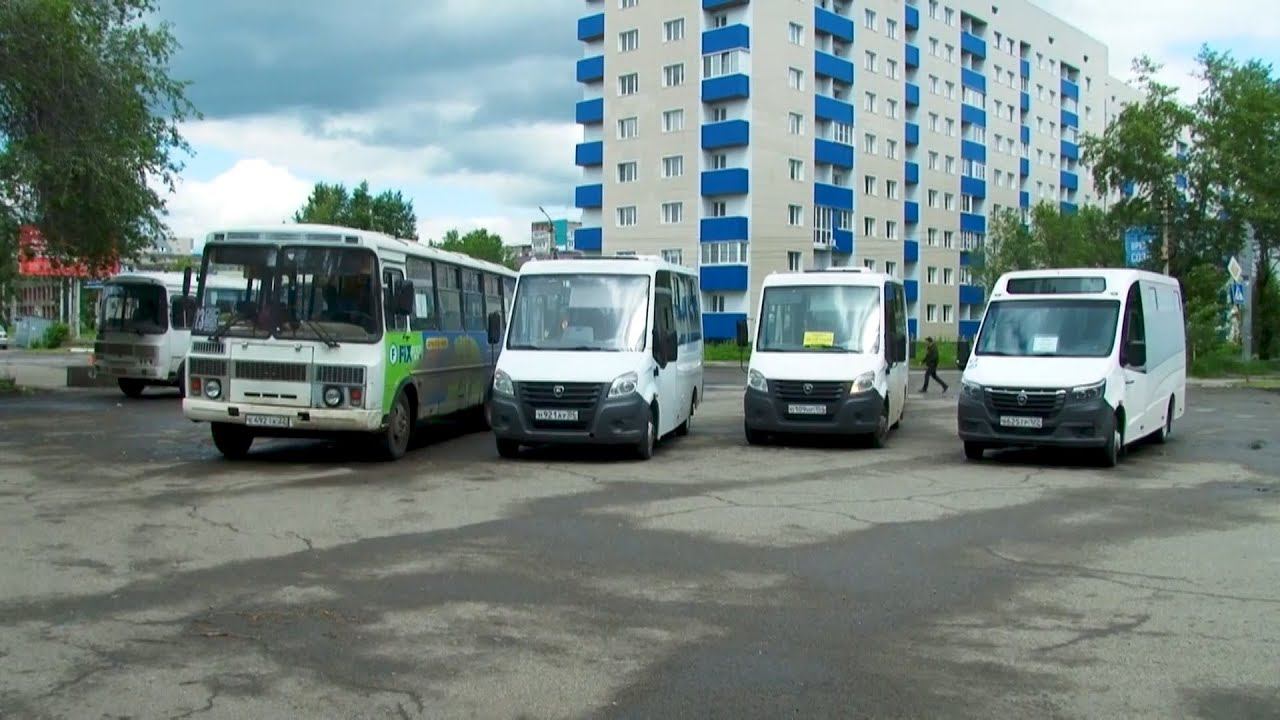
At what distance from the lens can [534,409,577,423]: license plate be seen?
14734 millimetres

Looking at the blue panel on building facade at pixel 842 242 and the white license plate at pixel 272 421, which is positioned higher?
the blue panel on building facade at pixel 842 242

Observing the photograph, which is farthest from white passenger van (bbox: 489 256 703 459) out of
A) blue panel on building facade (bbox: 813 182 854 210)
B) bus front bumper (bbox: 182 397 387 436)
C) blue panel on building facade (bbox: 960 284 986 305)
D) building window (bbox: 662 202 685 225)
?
blue panel on building facade (bbox: 960 284 986 305)

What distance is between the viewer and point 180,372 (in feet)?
90.0

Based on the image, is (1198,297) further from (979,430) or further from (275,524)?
(275,524)

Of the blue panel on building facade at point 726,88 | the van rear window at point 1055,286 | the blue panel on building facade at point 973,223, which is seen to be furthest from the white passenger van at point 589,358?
the blue panel on building facade at point 973,223

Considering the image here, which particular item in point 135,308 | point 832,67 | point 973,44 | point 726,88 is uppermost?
point 973,44

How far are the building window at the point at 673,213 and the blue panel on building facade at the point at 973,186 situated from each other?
2815cm

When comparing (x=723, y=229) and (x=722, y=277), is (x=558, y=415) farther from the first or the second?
(x=723, y=229)

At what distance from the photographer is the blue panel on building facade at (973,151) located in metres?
86.9

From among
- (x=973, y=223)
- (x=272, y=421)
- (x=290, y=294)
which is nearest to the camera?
(x=272, y=421)

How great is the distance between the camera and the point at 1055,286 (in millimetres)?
16156

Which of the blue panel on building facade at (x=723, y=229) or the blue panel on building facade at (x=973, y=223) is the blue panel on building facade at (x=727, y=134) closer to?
the blue panel on building facade at (x=723, y=229)

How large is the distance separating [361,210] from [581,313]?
9222 cm

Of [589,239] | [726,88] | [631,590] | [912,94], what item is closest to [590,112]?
[589,239]
